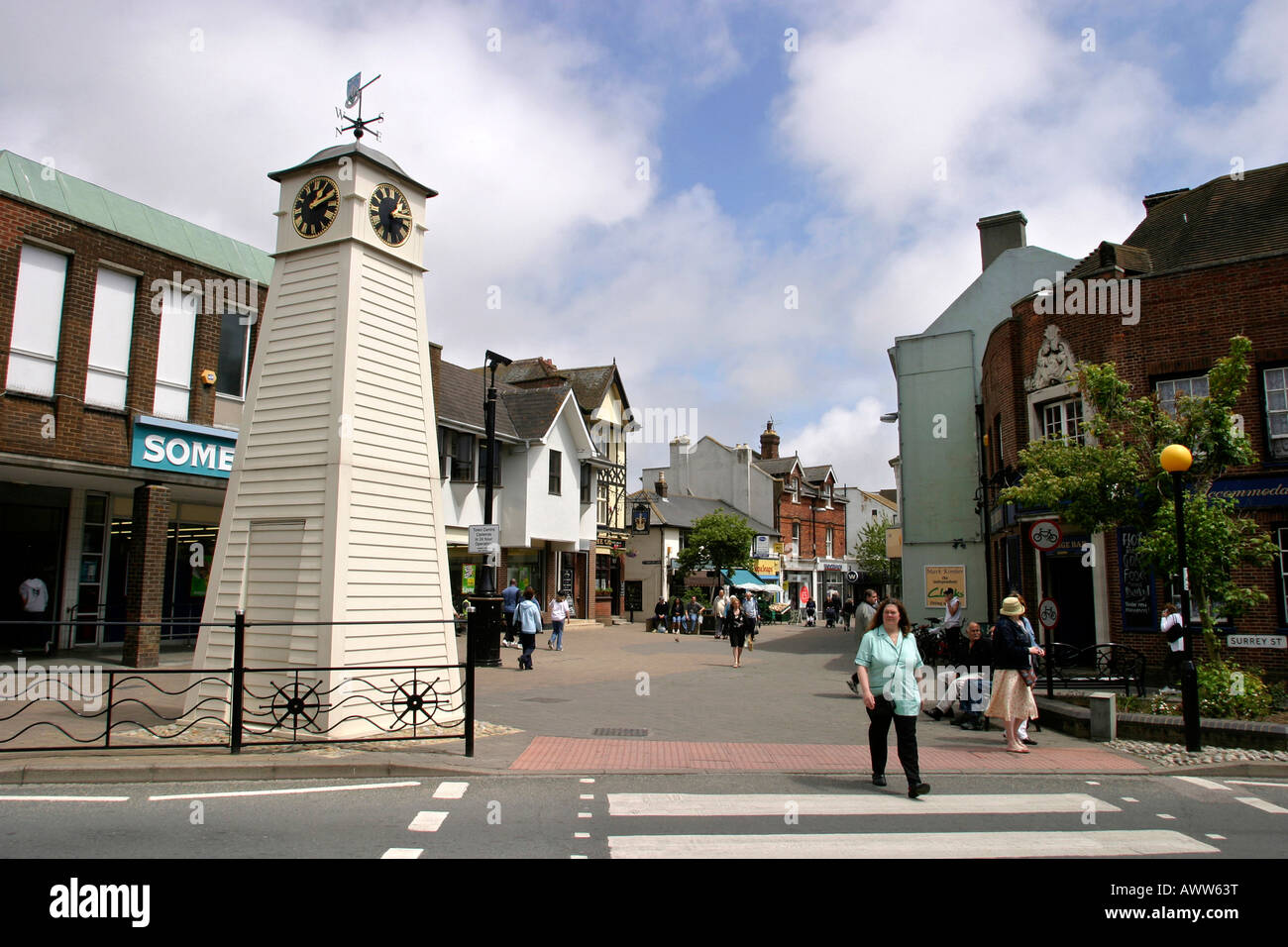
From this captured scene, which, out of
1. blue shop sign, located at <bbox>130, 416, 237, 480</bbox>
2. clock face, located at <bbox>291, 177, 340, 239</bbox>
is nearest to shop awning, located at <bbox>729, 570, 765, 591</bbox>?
blue shop sign, located at <bbox>130, 416, 237, 480</bbox>

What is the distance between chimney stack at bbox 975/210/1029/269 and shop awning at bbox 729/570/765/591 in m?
21.7

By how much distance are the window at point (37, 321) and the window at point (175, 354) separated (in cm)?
184

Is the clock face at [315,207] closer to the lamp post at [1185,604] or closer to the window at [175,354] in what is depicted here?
the window at [175,354]

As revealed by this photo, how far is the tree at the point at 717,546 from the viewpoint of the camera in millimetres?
43844

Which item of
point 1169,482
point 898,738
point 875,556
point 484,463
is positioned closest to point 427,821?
point 898,738

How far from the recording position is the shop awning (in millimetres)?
44594

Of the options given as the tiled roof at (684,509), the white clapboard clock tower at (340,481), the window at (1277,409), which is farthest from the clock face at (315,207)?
the tiled roof at (684,509)

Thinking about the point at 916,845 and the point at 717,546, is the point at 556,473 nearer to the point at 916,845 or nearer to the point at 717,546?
the point at 717,546

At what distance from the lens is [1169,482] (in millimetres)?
11445
